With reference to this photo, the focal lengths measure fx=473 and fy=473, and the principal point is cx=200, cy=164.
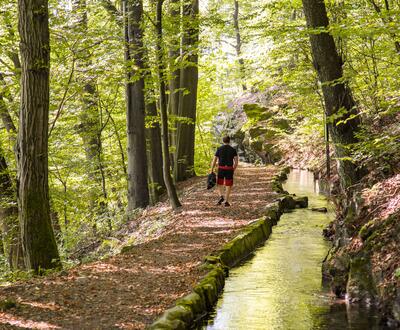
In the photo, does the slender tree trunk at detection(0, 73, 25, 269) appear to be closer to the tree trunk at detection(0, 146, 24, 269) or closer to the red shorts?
the tree trunk at detection(0, 146, 24, 269)

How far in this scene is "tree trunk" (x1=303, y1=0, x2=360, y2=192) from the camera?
30.5 feet

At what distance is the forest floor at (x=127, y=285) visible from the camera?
537 cm

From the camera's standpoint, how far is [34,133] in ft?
27.7

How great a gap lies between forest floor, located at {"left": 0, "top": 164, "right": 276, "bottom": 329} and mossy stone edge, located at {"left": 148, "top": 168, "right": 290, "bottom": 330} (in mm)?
224

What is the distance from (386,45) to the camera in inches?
427

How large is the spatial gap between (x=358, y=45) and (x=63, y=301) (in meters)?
11.5

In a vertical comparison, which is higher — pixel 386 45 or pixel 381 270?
pixel 386 45

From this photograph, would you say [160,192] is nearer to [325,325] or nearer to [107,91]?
[107,91]

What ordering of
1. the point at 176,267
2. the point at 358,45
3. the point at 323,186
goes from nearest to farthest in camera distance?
the point at 176,267, the point at 358,45, the point at 323,186

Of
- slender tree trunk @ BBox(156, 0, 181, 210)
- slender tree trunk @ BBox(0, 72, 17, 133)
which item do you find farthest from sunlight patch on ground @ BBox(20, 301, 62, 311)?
slender tree trunk @ BBox(0, 72, 17, 133)

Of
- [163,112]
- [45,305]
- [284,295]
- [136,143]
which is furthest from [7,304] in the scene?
[136,143]

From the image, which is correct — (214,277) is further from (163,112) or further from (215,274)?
(163,112)

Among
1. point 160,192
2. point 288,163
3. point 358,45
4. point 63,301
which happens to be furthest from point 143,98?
point 288,163

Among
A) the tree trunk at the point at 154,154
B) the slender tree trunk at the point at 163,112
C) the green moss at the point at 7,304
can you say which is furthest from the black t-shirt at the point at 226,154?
the green moss at the point at 7,304
